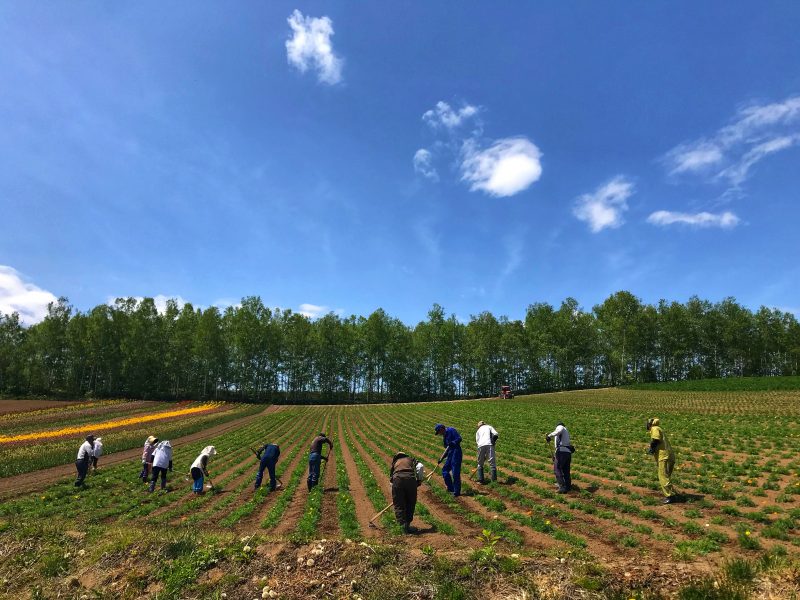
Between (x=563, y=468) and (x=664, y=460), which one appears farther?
(x=563, y=468)

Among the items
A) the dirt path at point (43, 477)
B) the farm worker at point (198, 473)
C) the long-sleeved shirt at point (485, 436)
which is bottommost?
the dirt path at point (43, 477)

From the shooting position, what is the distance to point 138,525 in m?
11.3

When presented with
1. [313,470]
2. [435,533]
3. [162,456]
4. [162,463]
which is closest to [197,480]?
[162,463]

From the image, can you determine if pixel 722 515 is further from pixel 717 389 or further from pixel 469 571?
pixel 717 389

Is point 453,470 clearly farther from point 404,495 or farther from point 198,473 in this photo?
point 198,473

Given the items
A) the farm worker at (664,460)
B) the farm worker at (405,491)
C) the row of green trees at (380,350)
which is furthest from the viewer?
the row of green trees at (380,350)

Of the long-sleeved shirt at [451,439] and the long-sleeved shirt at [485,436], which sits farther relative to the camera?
the long-sleeved shirt at [485,436]

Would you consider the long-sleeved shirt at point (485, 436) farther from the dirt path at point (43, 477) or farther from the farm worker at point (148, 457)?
the dirt path at point (43, 477)

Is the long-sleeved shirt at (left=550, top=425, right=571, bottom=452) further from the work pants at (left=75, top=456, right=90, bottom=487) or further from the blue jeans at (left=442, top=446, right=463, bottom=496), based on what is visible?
the work pants at (left=75, top=456, right=90, bottom=487)

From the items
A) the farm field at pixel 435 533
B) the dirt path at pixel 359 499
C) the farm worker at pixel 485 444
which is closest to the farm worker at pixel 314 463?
the farm field at pixel 435 533

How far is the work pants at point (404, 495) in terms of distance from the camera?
9617mm

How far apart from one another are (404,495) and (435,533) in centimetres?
112

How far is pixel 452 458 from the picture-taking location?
1320 centimetres

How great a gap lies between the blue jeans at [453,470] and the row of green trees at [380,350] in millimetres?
73392
